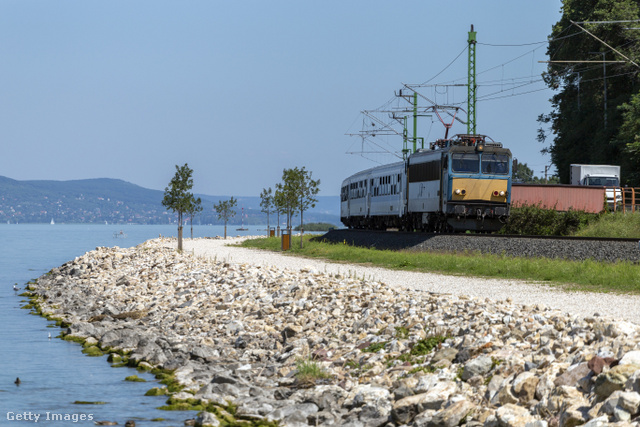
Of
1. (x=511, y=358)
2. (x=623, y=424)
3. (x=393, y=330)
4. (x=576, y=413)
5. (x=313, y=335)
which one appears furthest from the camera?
(x=313, y=335)

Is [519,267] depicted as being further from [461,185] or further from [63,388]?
[63,388]

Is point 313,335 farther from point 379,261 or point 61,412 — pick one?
point 379,261

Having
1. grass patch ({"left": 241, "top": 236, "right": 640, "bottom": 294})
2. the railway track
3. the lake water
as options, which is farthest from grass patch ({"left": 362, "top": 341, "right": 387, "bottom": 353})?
the railway track

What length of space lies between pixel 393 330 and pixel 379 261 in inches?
601

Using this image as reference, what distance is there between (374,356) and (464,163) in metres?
23.3

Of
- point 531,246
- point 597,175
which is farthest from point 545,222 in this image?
point 597,175

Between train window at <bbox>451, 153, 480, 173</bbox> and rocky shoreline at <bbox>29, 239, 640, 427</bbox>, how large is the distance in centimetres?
1432

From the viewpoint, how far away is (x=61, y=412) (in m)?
13.6

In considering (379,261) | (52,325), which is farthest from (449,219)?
(52,325)

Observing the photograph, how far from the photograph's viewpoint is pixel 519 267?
2431 centimetres

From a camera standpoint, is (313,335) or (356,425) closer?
(356,425)

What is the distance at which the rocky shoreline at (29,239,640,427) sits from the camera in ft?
34.0

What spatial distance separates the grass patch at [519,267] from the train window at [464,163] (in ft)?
17.7

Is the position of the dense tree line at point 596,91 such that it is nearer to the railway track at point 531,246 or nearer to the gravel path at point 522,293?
the railway track at point 531,246
